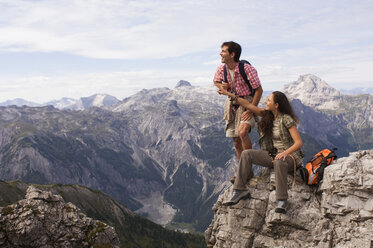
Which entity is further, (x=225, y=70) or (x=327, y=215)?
(x=225, y=70)

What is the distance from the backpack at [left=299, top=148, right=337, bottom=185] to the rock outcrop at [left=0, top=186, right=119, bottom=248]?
27620 mm

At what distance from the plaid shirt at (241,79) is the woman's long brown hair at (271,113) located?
1.45 meters

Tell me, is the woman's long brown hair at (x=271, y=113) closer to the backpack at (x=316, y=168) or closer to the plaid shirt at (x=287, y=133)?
the plaid shirt at (x=287, y=133)

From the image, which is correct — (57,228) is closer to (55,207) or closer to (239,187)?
(55,207)

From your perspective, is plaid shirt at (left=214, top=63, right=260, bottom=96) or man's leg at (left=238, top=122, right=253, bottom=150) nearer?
plaid shirt at (left=214, top=63, right=260, bottom=96)

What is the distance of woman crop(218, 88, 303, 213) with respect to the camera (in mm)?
16297

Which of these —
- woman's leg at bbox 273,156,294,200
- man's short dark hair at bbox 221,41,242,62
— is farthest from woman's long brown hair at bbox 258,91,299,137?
man's short dark hair at bbox 221,41,242,62

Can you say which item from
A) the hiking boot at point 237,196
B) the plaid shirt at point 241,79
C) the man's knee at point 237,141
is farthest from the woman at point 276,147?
the man's knee at point 237,141

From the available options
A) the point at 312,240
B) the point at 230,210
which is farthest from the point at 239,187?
the point at 312,240

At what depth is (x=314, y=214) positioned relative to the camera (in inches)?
639

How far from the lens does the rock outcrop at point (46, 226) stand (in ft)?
100

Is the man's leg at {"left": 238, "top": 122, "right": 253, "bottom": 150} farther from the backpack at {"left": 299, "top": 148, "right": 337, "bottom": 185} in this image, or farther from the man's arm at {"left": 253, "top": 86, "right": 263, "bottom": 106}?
the backpack at {"left": 299, "top": 148, "right": 337, "bottom": 185}

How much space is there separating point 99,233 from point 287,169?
28703 millimetres

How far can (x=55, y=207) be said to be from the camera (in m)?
35.0
